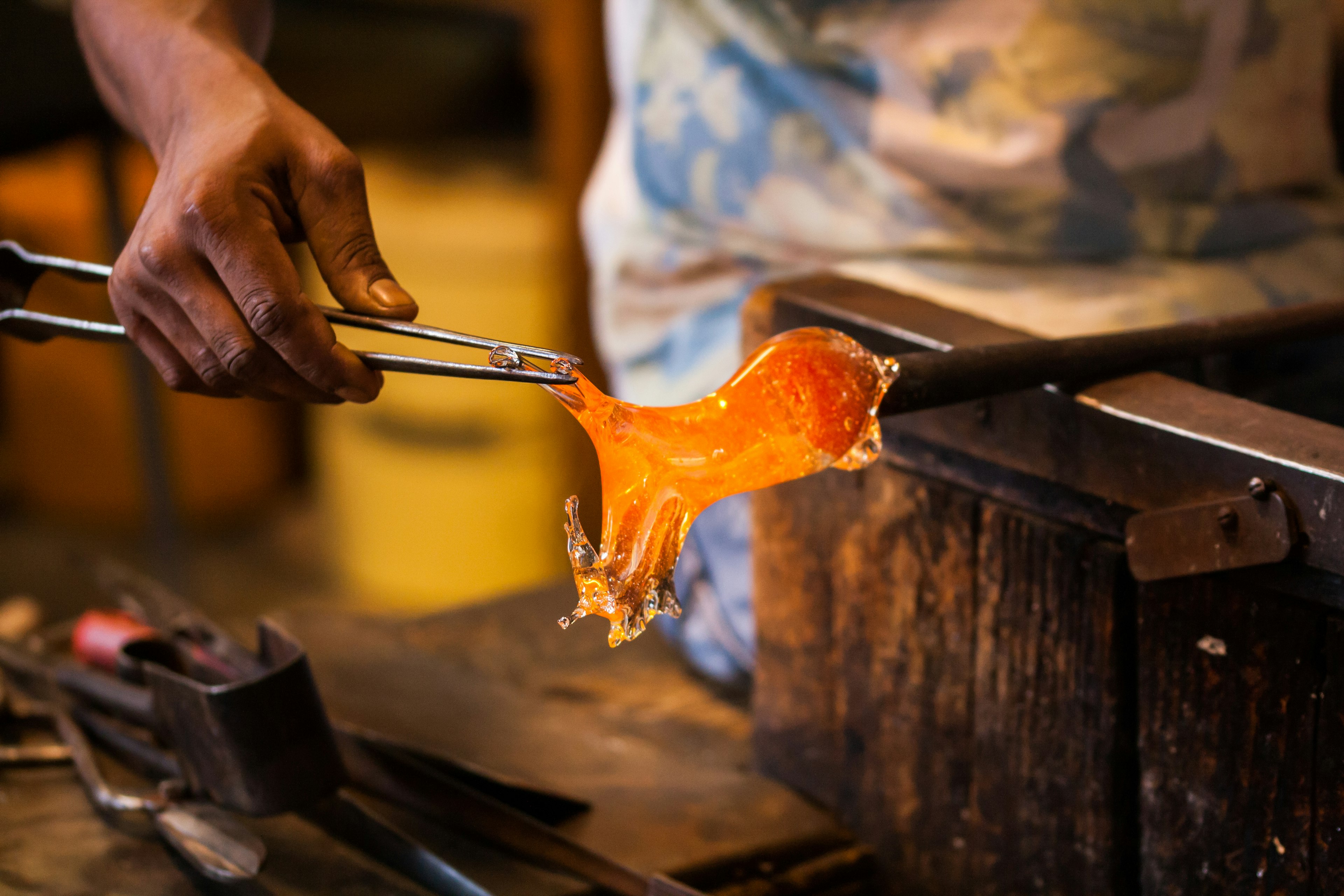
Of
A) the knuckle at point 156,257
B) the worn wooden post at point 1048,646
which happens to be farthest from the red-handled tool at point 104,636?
the worn wooden post at point 1048,646

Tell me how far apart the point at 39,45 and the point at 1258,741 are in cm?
139

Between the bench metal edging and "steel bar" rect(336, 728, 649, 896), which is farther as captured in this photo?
"steel bar" rect(336, 728, 649, 896)

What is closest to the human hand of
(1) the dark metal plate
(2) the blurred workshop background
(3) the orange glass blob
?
(3) the orange glass blob

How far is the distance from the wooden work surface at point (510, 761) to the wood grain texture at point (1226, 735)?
202mm

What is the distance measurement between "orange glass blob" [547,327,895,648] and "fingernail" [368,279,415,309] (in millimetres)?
87

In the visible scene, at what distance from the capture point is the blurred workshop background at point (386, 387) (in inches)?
74.1

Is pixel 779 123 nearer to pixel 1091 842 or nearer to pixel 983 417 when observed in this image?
pixel 983 417

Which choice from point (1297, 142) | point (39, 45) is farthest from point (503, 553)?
point (1297, 142)

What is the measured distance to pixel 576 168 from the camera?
73.5 inches

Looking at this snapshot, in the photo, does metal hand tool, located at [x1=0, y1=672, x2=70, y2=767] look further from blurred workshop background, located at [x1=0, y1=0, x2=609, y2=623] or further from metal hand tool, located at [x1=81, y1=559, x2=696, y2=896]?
blurred workshop background, located at [x1=0, y1=0, x2=609, y2=623]

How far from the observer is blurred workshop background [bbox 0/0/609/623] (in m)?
1.88

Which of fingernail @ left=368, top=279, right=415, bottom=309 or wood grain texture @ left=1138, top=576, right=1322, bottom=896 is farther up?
fingernail @ left=368, top=279, right=415, bottom=309

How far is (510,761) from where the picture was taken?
72cm

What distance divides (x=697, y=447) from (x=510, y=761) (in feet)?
0.92
